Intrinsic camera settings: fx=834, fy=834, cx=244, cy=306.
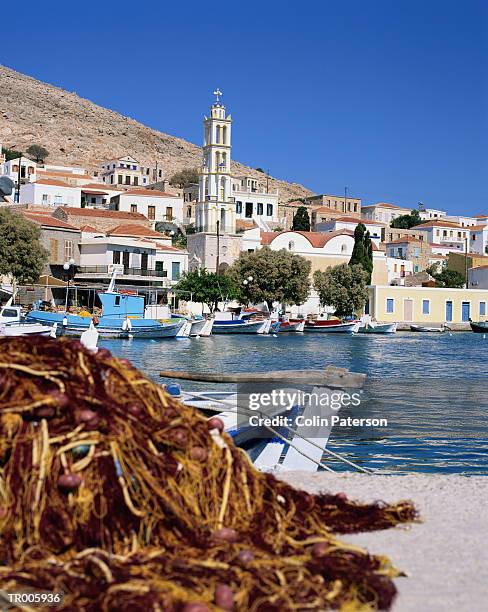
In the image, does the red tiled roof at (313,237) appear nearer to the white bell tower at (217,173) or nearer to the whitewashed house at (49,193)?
the white bell tower at (217,173)

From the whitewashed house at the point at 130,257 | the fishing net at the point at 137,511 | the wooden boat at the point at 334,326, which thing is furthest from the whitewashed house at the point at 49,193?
the fishing net at the point at 137,511

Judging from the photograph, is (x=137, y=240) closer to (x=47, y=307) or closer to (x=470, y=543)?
(x=47, y=307)

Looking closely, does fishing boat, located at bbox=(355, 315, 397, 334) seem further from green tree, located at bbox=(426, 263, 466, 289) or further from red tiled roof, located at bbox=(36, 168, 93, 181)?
Result: red tiled roof, located at bbox=(36, 168, 93, 181)

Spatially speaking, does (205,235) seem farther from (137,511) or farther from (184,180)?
(137,511)

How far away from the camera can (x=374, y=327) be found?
2020 inches

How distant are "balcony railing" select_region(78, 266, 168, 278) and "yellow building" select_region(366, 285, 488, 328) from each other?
1507 centimetres

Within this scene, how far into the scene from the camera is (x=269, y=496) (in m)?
4.51

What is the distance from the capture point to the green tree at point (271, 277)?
52.0m

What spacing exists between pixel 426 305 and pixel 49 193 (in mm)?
31932

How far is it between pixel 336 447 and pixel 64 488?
7.18 meters

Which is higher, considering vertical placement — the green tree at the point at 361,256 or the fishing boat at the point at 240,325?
the green tree at the point at 361,256

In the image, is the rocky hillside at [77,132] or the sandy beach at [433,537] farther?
the rocky hillside at [77,132]

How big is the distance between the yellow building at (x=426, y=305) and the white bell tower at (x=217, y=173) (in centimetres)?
1249

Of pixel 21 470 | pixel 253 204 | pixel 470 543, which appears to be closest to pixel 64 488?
pixel 21 470
